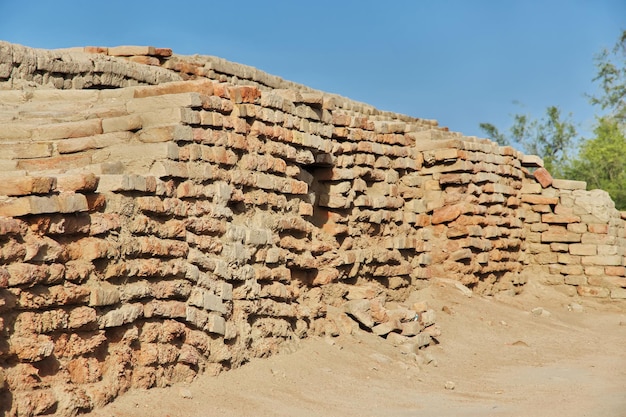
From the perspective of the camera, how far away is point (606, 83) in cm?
2803

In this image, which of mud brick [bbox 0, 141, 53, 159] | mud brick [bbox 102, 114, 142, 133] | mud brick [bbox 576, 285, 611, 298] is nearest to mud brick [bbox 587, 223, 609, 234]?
mud brick [bbox 576, 285, 611, 298]

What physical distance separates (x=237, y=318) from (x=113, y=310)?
1.55 meters

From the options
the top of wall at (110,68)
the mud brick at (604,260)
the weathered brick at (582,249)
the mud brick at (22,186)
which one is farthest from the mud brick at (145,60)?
the mud brick at (604,260)

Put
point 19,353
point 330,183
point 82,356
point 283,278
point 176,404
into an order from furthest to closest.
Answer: point 330,183 < point 283,278 < point 176,404 < point 82,356 < point 19,353

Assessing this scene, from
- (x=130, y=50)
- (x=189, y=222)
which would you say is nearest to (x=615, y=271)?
(x=130, y=50)

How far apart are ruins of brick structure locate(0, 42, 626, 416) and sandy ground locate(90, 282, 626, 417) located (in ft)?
0.72

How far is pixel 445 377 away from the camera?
341 inches

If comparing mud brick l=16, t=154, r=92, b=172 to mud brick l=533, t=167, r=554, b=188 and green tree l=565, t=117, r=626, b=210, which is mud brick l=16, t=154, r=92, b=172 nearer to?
mud brick l=533, t=167, r=554, b=188

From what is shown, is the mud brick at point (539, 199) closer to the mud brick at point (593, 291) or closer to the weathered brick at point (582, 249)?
the weathered brick at point (582, 249)

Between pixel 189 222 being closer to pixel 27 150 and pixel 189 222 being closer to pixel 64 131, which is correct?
pixel 64 131

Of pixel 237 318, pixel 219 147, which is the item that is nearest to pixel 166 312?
pixel 237 318

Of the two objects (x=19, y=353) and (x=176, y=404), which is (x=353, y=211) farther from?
(x=19, y=353)

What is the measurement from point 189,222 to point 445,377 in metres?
3.23

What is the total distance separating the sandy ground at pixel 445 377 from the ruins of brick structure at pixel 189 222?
22 centimetres
